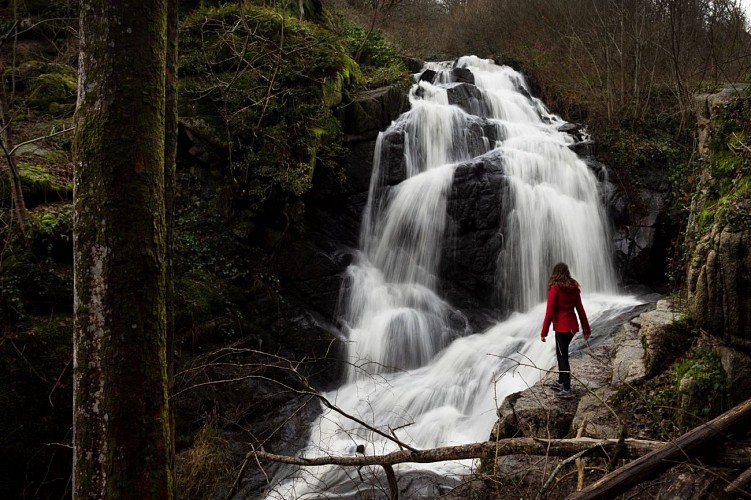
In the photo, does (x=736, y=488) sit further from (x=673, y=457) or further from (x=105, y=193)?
(x=105, y=193)

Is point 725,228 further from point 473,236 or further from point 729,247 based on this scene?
point 473,236

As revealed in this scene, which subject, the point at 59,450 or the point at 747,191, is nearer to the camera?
the point at 747,191

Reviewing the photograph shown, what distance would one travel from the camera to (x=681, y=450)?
269 cm

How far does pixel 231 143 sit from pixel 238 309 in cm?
305

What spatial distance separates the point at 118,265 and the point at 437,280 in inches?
345

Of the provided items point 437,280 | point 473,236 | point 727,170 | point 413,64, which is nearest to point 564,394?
point 727,170

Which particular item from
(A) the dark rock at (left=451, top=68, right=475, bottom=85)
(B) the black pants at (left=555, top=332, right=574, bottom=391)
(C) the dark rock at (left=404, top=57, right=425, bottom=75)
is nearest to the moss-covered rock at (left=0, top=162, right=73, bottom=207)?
(B) the black pants at (left=555, top=332, right=574, bottom=391)

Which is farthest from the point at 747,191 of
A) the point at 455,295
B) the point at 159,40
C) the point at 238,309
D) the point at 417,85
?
the point at 417,85

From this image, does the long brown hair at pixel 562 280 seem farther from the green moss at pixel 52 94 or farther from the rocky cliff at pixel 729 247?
the green moss at pixel 52 94

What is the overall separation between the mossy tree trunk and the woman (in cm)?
480

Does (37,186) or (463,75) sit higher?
(463,75)

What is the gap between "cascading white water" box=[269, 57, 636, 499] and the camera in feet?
23.7

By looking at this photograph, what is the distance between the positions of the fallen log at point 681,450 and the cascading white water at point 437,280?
10.7ft

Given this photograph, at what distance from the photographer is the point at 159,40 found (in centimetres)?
227
